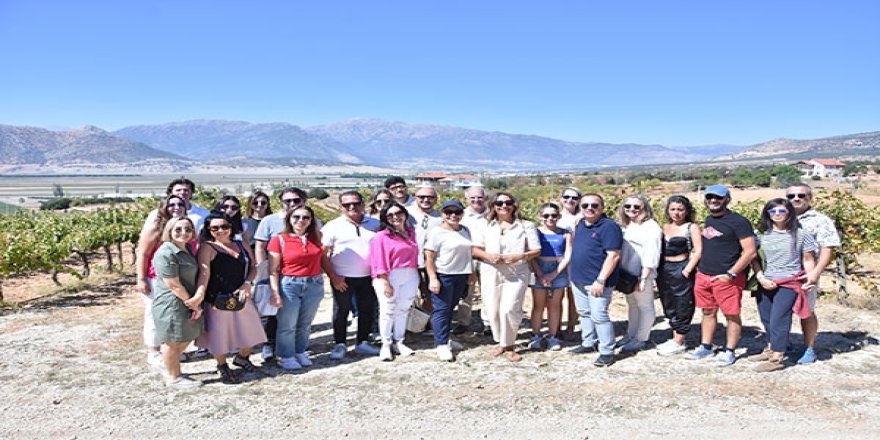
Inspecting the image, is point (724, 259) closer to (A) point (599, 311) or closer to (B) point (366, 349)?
(A) point (599, 311)

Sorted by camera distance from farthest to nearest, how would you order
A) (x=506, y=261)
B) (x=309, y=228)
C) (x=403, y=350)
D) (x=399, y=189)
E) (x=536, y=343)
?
(x=399, y=189) → (x=536, y=343) → (x=403, y=350) → (x=506, y=261) → (x=309, y=228)

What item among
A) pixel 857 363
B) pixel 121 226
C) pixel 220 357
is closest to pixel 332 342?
pixel 220 357

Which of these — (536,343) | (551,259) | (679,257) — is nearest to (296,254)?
(551,259)

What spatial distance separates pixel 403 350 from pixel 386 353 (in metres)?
0.21

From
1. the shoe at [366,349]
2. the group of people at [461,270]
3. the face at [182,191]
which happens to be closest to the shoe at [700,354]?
the group of people at [461,270]

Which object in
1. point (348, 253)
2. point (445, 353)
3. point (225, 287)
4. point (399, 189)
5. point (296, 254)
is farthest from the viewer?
point (399, 189)

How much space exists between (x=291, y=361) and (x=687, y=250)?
11.9 feet

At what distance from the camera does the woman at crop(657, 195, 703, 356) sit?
4734mm

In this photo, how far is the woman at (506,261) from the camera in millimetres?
4812

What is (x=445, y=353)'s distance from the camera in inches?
198

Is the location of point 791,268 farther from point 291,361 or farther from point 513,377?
point 291,361

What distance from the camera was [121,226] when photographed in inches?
508

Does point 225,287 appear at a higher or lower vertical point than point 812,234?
lower

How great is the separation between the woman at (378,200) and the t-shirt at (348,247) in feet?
1.51
